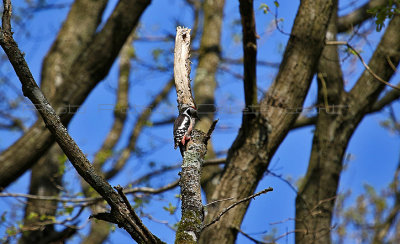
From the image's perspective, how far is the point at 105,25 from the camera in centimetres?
439

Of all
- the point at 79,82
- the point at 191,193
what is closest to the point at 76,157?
the point at 191,193

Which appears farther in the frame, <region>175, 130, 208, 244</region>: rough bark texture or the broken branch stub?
the broken branch stub

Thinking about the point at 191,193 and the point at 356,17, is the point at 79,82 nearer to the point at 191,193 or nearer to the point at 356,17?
the point at 191,193

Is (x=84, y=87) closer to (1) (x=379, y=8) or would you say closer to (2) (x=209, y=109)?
(2) (x=209, y=109)

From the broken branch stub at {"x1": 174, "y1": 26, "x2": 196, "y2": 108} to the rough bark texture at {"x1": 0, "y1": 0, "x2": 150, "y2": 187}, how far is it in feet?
4.95

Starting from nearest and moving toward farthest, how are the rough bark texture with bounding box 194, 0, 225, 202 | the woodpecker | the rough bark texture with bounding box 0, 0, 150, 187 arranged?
the woodpecker, the rough bark texture with bounding box 0, 0, 150, 187, the rough bark texture with bounding box 194, 0, 225, 202

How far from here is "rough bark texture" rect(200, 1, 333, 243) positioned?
11.8 ft

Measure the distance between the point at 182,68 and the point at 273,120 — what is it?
4.14 feet

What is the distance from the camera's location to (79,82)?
14.0ft

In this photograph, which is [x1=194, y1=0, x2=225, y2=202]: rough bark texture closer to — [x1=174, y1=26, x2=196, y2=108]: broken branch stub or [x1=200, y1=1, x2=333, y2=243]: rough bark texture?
[x1=200, y1=1, x2=333, y2=243]: rough bark texture

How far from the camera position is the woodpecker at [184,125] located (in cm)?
252

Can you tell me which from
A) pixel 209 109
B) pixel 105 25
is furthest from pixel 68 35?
pixel 209 109

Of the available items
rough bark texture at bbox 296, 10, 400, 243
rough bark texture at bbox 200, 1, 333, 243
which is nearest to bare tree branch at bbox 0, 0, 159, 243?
rough bark texture at bbox 200, 1, 333, 243

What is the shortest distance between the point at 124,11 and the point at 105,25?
249mm
